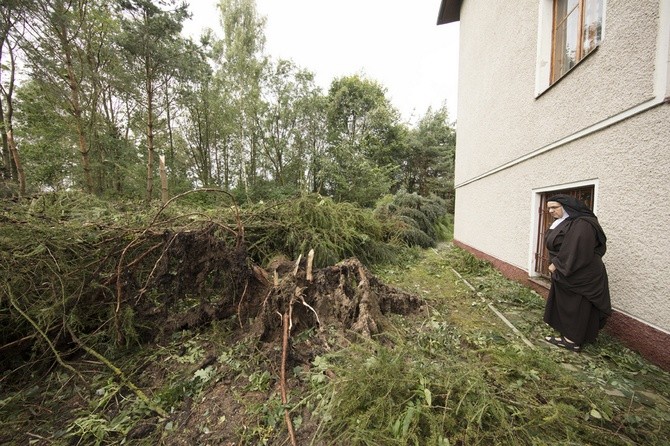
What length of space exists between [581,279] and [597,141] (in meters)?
1.75

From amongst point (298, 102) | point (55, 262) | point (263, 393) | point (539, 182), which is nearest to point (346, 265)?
point (263, 393)

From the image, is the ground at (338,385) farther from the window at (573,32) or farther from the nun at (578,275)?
the window at (573,32)

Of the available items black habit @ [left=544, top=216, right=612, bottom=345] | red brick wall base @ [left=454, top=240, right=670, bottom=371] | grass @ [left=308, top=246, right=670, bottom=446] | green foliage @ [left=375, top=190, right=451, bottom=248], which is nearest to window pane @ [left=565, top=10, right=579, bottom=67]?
black habit @ [left=544, top=216, right=612, bottom=345]

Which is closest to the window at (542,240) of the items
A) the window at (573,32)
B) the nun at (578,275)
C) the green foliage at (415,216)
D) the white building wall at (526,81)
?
the white building wall at (526,81)

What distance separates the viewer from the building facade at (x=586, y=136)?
233 cm

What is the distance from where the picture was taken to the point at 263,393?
6.48 feet

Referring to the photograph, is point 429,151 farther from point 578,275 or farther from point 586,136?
point 578,275

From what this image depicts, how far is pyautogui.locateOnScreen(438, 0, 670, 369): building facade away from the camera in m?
2.33

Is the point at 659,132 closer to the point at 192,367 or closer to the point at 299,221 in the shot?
the point at 299,221

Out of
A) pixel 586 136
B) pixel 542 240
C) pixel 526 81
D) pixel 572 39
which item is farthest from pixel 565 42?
pixel 542 240

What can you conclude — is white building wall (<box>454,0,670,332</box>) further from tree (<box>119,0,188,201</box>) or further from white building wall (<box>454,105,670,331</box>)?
tree (<box>119,0,188,201</box>)

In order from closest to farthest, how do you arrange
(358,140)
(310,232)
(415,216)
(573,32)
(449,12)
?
(573,32), (310,232), (415,216), (449,12), (358,140)

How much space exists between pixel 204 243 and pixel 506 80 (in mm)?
6481

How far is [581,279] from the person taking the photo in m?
2.58
